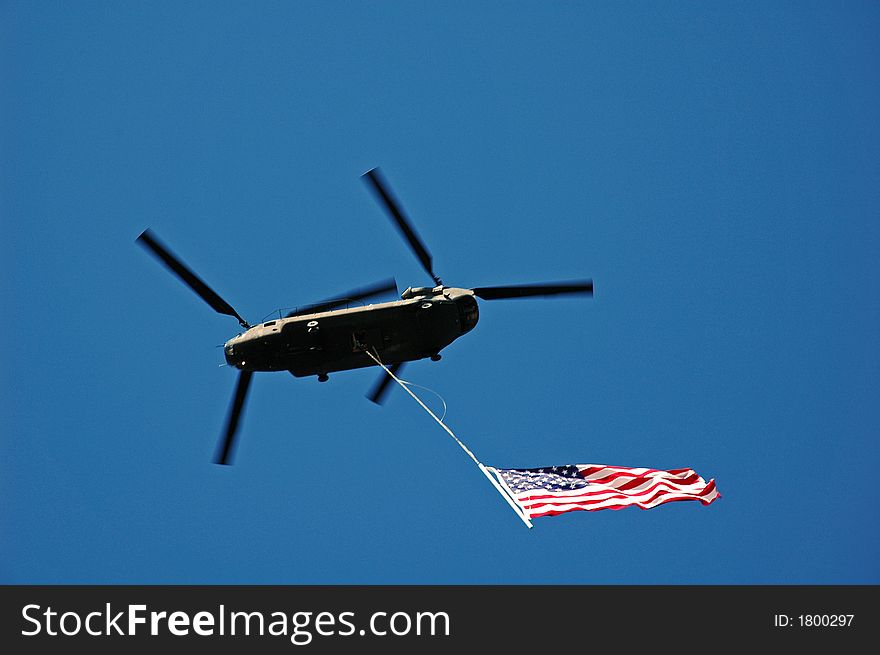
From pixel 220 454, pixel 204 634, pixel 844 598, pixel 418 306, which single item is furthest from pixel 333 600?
pixel 844 598

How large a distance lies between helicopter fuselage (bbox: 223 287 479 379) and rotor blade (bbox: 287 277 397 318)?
236mm

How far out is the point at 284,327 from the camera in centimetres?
2877

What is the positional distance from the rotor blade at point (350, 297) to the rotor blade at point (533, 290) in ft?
8.60

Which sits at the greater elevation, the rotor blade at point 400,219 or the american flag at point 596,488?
the rotor blade at point 400,219

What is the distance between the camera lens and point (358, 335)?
28797 mm

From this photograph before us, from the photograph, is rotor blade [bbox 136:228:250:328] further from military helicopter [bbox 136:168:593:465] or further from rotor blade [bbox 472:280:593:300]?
rotor blade [bbox 472:280:593:300]

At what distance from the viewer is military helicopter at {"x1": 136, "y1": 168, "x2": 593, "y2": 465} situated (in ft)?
94.1

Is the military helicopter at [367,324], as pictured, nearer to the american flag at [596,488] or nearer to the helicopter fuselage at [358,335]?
the helicopter fuselage at [358,335]

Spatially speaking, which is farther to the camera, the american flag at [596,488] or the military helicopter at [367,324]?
the military helicopter at [367,324]

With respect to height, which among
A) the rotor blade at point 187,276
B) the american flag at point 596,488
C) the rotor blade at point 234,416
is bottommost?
the american flag at point 596,488

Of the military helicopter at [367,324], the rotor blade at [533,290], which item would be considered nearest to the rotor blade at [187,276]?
the military helicopter at [367,324]

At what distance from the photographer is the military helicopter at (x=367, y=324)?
28.7m

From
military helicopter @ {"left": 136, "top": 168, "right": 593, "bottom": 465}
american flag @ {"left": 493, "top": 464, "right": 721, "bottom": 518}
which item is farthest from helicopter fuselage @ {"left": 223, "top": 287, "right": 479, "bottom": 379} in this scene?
american flag @ {"left": 493, "top": 464, "right": 721, "bottom": 518}

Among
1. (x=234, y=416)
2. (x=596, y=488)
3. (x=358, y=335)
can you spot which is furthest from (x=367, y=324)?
(x=596, y=488)
